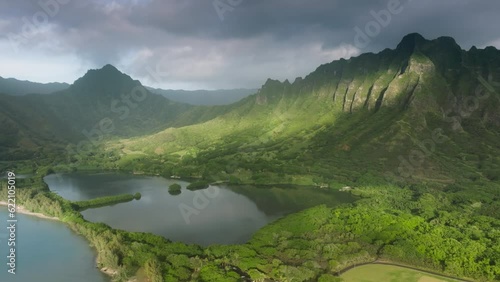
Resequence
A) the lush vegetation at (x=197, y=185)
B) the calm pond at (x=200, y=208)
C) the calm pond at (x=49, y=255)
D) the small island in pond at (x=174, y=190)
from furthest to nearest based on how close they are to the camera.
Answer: the lush vegetation at (x=197, y=185)
the small island in pond at (x=174, y=190)
the calm pond at (x=200, y=208)
the calm pond at (x=49, y=255)

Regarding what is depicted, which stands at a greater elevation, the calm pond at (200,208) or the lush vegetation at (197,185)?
the lush vegetation at (197,185)

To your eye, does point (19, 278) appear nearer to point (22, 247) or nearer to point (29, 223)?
point (22, 247)

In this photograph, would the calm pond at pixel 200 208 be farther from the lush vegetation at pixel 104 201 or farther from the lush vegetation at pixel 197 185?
the lush vegetation at pixel 104 201

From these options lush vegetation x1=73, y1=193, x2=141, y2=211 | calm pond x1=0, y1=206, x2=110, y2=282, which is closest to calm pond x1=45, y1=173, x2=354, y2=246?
lush vegetation x1=73, y1=193, x2=141, y2=211

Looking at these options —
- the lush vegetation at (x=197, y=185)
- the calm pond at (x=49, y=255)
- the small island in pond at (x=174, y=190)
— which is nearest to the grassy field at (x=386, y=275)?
the calm pond at (x=49, y=255)

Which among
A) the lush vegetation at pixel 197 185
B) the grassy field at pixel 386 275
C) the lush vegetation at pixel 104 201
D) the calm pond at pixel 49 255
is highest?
the lush vegetation at pixel 197 185

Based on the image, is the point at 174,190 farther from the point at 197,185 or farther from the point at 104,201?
the point at 104,201

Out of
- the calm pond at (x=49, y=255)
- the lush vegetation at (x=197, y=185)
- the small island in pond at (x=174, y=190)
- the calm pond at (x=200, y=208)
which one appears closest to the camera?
the calm pond at (x=49, y=255)
